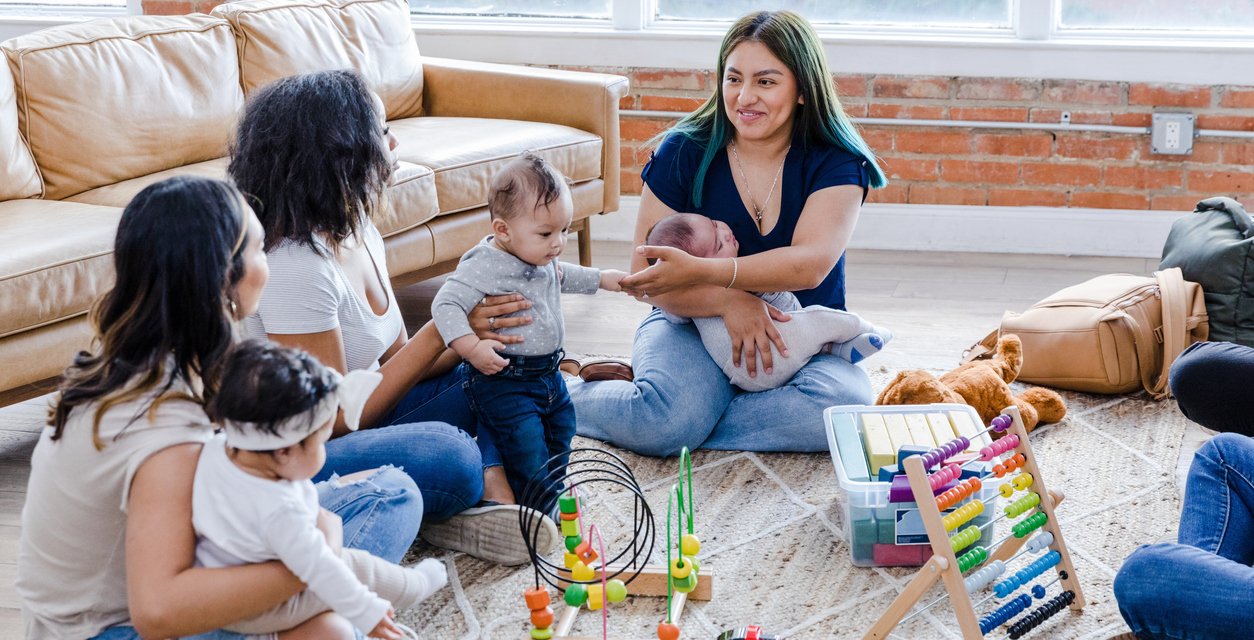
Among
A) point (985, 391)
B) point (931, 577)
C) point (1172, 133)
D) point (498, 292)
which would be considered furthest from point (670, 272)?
point (1172, 133)

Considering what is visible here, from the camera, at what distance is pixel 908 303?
11.7 feet

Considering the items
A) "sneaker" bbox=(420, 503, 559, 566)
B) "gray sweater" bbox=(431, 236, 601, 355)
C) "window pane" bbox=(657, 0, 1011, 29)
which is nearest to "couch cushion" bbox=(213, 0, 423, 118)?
"window pane" bbox=(657, 0, 1011, 29)

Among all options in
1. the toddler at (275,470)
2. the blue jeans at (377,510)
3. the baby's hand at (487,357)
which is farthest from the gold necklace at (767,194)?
the toddler at (275,470)

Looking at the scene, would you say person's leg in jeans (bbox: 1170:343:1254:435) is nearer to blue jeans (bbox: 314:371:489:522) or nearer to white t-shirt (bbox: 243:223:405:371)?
blue jeans (bbox: 314:371:489:522)

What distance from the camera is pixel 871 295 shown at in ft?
12.1

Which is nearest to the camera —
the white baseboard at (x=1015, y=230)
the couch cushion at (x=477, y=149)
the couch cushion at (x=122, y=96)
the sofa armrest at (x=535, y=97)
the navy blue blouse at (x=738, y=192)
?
the navy blue blouse at (x=738, y=192)

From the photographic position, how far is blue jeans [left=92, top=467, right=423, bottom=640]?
1732 millimetres

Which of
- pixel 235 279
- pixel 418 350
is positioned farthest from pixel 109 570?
pixel 418 350

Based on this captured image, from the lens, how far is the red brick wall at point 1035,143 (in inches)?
151

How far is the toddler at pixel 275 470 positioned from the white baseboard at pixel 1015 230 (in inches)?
108

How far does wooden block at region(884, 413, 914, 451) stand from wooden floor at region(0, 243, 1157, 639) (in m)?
0.82

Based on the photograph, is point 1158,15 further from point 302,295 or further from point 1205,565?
point 302,295

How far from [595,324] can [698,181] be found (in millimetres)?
950

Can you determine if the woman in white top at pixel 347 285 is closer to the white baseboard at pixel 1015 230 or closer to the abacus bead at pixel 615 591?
the abacus bead at pixel 615 591
